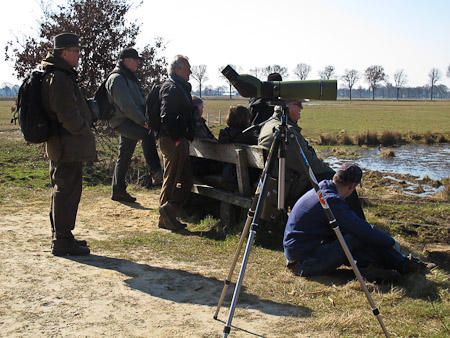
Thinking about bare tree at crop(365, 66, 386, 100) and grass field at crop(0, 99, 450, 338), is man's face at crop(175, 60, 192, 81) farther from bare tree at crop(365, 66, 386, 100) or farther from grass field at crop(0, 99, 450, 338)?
bare tree at crop(365, 66, 386, 100)

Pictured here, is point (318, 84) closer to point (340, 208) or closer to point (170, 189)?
point (340, 208)

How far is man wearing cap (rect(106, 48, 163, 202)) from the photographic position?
26.3 ft

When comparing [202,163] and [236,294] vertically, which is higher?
[202,163]

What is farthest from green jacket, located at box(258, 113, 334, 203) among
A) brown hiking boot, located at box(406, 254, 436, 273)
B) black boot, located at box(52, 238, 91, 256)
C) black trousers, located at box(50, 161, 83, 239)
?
black boot, located at box(52, 238, 91, 256)

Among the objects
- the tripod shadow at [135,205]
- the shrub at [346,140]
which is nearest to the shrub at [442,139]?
the shrub at [346,140]

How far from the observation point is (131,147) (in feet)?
28.7

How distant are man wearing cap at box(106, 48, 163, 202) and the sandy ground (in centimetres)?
255

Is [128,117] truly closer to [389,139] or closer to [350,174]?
[350,174]

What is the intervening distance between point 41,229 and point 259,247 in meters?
2.82

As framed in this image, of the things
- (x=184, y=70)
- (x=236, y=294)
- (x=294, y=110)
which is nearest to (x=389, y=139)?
(x=184, y=70)

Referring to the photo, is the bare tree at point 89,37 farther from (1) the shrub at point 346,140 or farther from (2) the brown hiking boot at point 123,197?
(1) the shrub at point 346,140

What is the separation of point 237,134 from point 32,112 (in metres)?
2.62

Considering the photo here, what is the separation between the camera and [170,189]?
6.98 meters

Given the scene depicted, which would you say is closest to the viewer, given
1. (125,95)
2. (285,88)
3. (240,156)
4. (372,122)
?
(285,88)
